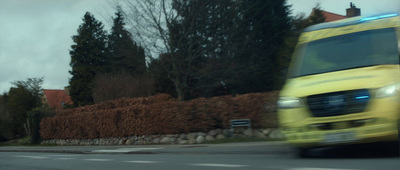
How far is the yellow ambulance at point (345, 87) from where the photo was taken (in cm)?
680

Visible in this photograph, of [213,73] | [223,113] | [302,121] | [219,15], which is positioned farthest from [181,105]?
[302,121]

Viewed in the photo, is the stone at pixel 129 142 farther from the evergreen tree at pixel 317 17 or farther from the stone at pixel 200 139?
the evergreen tree at pixel 317 17

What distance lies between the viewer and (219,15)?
94.3ft

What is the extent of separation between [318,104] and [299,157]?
1616 mm

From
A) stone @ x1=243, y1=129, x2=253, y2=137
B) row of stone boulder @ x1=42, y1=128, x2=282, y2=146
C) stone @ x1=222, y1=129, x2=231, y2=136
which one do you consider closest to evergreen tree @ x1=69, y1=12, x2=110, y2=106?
row of stone boulder @ x1=42, y1=128, x2=282, y2=146

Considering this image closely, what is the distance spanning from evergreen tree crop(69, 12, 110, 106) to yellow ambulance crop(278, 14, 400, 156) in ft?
141

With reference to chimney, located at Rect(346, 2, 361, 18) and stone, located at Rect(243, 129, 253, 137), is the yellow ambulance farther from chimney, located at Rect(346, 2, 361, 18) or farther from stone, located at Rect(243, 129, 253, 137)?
chimney, located at Rect(346, 2, 361, 18)

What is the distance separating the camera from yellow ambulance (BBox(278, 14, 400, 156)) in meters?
6.80

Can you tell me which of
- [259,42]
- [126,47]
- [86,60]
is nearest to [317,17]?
[259,42]

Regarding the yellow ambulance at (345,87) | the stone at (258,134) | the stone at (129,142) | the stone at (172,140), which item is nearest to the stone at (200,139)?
the stone at (172,140)

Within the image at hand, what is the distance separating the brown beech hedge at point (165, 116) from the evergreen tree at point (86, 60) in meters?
20.7

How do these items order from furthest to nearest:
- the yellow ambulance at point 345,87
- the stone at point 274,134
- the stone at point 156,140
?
the stone at point 156,140, the stone at point 274,134, the yellow ambulance at point 345,87

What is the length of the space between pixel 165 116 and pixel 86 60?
111 feet

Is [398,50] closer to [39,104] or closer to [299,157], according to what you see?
[299,157]
